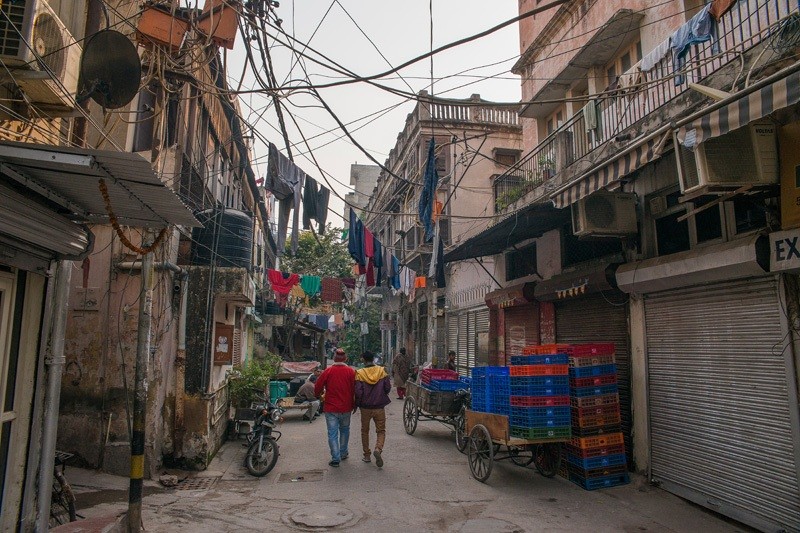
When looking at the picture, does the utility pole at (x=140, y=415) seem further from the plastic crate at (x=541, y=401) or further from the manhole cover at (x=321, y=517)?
the plastic crate at (x=541, y=401)

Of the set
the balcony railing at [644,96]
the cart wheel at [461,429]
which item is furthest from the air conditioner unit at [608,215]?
the cart wheel at [461,429]

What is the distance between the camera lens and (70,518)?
5344 millimetres

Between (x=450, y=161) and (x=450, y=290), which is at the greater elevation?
(x=450, y=161)

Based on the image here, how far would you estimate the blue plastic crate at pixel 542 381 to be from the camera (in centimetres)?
734

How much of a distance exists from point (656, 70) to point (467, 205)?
13386 mm

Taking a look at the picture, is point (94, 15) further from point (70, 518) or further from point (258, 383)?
point (258, 383)

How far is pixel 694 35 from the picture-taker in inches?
282

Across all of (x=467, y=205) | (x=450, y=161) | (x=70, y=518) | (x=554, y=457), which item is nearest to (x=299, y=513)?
(x=70, y=518)

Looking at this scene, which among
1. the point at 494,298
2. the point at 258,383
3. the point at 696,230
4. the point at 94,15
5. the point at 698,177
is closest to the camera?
the point at 698,177

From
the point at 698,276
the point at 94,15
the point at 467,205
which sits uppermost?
the point at 467,205

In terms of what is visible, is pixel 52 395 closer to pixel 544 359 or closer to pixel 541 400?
pixel 541 400

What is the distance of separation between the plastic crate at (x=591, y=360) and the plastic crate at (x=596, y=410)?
0.59 metres

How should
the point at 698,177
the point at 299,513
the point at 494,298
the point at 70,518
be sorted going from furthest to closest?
the point at 494,298 → the point at 299,513 → the point at 698,177 → the point at 70,518

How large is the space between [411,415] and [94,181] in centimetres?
888
